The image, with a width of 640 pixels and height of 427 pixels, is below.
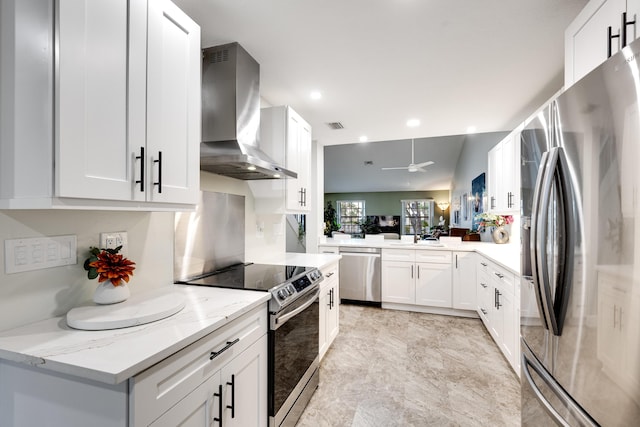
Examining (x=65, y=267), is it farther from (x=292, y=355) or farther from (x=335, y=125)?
(x=335, y=125)

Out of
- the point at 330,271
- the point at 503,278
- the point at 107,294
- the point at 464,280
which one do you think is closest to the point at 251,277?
the point at 107,294

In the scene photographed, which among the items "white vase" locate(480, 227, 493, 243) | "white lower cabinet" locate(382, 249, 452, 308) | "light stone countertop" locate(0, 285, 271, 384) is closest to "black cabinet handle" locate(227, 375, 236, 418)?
"light stone countertop" locate(0, 285, 271, 384)

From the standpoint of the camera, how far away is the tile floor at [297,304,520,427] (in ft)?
6.35

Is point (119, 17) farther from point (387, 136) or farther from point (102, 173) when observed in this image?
point (387, 136)

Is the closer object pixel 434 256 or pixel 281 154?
pixel 281 154

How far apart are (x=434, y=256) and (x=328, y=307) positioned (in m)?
1.92

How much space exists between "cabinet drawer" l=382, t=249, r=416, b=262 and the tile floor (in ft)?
2.97

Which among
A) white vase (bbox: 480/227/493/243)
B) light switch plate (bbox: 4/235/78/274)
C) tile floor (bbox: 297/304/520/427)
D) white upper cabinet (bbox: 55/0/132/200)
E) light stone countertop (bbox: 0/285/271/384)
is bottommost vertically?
tile floor (bbox: 297/304/520/427)

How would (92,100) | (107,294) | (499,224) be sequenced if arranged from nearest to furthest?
(92,100) → (107,294) → (499,224)

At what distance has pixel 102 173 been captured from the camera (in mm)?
995

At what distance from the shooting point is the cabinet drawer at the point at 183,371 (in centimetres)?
85

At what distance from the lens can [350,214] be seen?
1302cm

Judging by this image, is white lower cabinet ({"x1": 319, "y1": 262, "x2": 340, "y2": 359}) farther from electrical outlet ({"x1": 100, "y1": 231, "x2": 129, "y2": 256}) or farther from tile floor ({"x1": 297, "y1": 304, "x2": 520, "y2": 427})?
electrical outlet ({"x1": 100, "y1": 231, "x2": 129, "y2": 256})

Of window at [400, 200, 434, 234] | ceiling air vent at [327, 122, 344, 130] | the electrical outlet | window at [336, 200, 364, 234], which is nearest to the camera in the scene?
the electrical outlet
